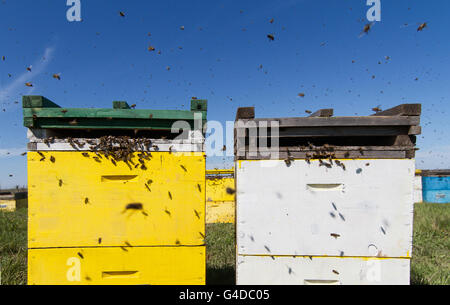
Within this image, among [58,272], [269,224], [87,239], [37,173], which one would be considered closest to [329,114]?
[269,224]

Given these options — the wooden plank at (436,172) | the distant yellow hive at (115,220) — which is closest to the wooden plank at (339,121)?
the distant yellow hive at (115,220)

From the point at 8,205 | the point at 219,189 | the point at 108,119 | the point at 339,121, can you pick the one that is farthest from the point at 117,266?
the point at 8,205

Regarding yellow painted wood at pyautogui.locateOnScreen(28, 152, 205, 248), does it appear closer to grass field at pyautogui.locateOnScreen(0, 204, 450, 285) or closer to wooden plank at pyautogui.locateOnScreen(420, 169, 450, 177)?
grass field at pyautogui.locateOnScreen(0, 204, 450, 285)

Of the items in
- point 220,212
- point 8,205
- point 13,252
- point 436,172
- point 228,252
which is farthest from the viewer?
point 436,172

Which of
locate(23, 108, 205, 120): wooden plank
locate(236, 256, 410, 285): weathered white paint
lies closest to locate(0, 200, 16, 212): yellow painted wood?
locate(23, 108, 205, 120): wooden plank

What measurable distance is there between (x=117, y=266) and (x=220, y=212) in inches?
168

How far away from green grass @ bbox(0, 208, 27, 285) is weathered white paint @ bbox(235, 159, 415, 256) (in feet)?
9.57

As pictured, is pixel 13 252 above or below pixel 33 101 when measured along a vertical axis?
below

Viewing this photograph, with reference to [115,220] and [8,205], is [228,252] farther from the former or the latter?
[8,205]

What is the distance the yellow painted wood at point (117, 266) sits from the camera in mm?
1443

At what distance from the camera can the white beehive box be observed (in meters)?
1.43

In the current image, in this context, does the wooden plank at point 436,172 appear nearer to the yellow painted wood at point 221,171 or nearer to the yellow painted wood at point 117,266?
the yellow painted wood at point 221,171

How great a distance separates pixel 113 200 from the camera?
1462 mm
